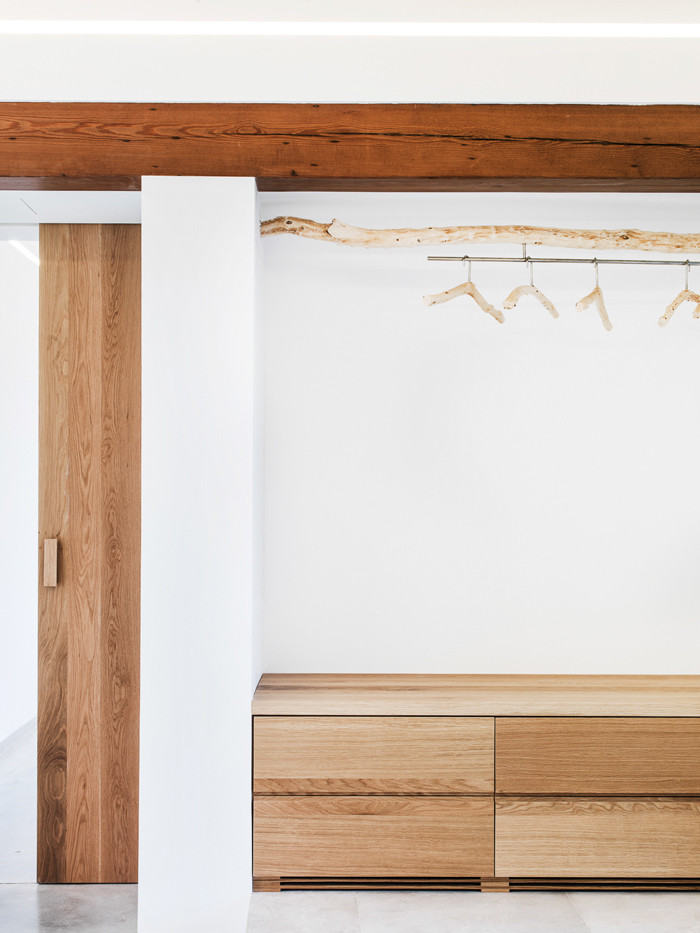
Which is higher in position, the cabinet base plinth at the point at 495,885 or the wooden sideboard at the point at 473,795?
the wooden sideboard at the point at 473,795

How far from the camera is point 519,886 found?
2652 millimetres

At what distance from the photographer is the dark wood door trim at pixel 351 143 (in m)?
2.63

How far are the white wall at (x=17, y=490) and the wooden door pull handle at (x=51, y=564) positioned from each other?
1.60 m

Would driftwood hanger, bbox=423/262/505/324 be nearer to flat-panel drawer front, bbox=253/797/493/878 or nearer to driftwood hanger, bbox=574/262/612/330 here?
driftwood hanger, bbox=574/262/612/330

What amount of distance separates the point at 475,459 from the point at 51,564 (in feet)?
5.71

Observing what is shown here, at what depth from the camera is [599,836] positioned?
8.57 feet

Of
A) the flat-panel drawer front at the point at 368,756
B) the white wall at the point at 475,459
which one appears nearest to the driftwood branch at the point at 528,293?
the white wall at the point at 475,459

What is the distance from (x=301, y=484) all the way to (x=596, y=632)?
1374mm

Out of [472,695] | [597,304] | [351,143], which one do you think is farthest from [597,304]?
[472,695]

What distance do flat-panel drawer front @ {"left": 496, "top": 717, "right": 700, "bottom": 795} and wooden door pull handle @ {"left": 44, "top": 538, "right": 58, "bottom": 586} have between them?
173 centimetres
